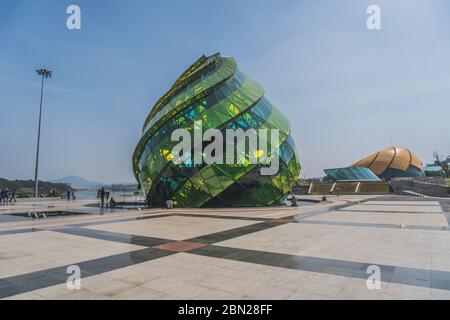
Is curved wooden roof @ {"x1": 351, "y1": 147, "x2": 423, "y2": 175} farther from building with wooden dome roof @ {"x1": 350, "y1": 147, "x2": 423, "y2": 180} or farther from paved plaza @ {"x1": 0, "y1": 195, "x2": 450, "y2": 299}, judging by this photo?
paved plaza @ {"x1": 0, "y1": 195, "x2": 450, "y2": 299}

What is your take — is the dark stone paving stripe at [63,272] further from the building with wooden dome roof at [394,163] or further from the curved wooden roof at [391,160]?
the curved wooden roof at [391,160]

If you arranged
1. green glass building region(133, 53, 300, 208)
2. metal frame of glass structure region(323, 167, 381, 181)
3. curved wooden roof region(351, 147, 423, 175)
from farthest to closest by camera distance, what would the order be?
1. curved wooden roof region(351, 147, 423, 175)
2. metal frame of glass structure region(323, 167, 381, 181)
3. green glass building region(133, 53, 300, 208)

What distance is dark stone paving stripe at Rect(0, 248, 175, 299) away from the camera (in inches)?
224

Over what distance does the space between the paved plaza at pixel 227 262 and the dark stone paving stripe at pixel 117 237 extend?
4cm

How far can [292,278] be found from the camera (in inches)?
241

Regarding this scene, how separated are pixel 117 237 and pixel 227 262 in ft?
17.8

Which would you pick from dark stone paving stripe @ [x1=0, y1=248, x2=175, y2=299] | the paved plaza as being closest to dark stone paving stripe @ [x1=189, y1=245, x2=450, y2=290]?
the paved plaza

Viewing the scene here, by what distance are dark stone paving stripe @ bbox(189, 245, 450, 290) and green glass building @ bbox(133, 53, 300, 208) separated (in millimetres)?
15096

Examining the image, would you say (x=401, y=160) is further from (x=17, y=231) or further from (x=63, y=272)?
(x=63, y=272)

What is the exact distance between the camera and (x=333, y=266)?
7.00 metres
